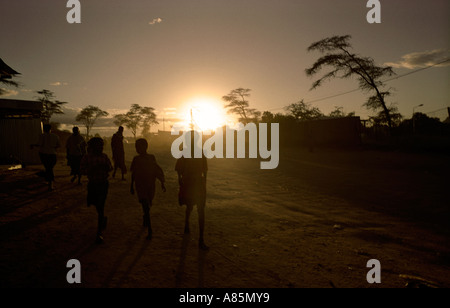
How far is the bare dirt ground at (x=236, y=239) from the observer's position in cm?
346

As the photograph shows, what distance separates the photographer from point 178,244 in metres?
4.54

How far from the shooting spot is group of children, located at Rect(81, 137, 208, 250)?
14.8 feet

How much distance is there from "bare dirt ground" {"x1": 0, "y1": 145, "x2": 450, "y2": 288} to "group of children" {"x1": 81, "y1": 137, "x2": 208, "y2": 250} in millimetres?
592

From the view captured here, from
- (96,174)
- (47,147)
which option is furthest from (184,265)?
(47,147)

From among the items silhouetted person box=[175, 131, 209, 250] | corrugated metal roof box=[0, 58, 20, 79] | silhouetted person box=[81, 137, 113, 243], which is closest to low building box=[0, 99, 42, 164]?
corrugated metal roof box=[0, 58, 20, 79]

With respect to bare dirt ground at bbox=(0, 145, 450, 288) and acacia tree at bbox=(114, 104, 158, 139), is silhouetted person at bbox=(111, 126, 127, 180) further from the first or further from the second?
acacia tree at bbox=(114, 104, 158, 139)

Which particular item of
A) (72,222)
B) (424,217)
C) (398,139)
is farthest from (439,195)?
(398,139)

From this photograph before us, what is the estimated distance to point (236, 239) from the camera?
4.96 meters

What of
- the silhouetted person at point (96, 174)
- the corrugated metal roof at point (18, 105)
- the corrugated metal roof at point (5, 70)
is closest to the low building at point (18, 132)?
the corrugated metal roof at point (18, 105)

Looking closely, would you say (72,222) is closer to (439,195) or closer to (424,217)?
(424,217)

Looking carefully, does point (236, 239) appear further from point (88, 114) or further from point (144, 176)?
point (88, 114)

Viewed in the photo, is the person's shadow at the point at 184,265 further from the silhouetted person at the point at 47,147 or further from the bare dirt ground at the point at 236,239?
the silhouetted person at the point at 47,147

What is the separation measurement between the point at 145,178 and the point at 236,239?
81.6 inches

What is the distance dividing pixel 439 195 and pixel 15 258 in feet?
36.8
